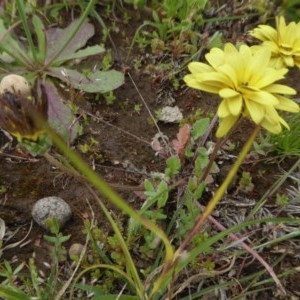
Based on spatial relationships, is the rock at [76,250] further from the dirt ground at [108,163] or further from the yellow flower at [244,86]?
the yellow flower at [244,86]

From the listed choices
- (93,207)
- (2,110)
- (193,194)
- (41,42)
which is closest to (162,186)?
(193,194)

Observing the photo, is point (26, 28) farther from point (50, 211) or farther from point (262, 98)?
point (262, 98)

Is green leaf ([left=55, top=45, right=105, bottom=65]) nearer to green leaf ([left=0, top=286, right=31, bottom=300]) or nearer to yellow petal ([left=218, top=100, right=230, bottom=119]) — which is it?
yellow petal ([left=218, top=100, right=230, bottom=119])

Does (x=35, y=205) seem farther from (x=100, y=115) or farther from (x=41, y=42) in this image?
(x=41, y=42)

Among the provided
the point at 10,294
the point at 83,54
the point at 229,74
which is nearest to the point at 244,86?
the point at 229,74

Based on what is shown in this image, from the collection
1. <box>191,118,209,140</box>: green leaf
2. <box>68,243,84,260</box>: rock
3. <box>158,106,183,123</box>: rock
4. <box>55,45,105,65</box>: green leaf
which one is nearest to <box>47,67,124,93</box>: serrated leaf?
<box>55,45,105,65</box>: green leaf

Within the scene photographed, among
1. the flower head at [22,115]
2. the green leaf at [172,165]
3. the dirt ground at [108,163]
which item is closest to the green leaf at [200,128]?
the green leaf at [172,165]
